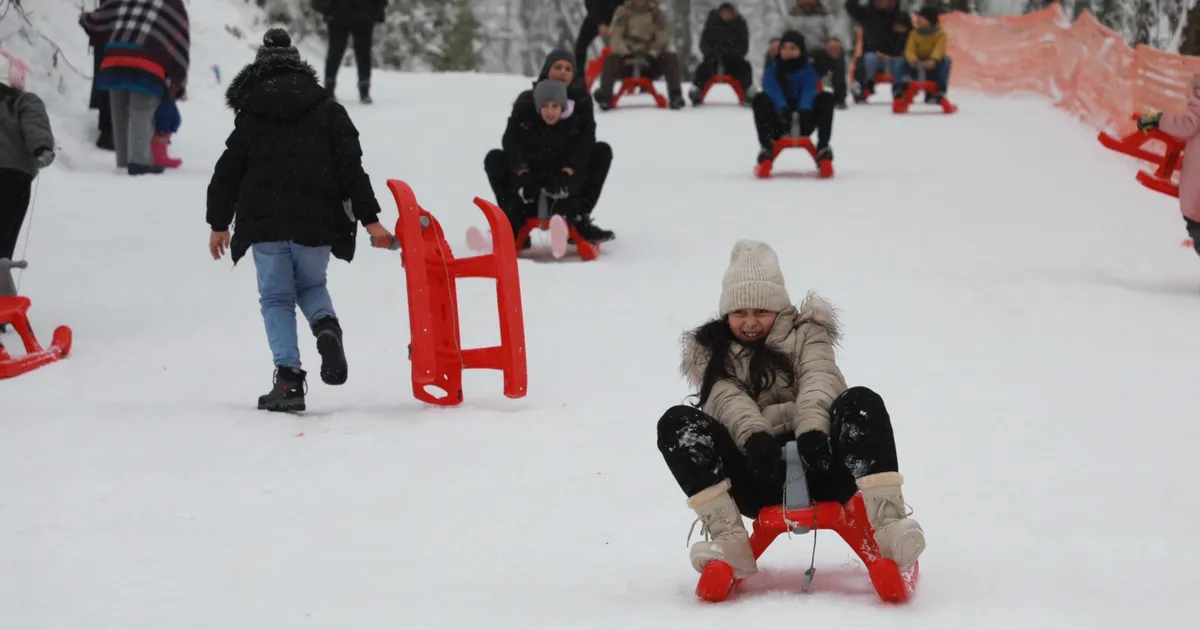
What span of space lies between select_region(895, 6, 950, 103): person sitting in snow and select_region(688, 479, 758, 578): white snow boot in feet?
48.6

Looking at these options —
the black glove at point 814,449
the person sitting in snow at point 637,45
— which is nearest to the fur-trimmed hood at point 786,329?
the black glove at point 814,449

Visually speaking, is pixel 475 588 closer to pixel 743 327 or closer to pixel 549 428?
pixel 743 327

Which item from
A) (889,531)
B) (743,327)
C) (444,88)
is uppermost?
(743,327)

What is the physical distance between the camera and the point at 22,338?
7.24m

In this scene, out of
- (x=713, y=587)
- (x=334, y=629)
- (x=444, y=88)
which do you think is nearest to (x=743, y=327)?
(x=713, y=587)

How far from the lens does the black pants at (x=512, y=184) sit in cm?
951

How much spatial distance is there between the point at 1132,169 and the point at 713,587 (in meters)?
10.4

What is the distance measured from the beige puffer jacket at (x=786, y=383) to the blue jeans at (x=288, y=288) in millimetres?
2432

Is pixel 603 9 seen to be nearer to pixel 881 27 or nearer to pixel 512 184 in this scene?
pixel 881 27

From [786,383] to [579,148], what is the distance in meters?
5.70

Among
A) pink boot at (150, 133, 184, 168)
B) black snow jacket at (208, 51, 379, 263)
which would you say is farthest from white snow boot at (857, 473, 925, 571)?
pink boot at (150, 133, 184, 168)

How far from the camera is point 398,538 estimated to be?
4465 millimetres

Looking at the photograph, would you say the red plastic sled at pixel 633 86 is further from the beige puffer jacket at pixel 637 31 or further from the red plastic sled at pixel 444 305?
the red plastic sled at pixel 444 305

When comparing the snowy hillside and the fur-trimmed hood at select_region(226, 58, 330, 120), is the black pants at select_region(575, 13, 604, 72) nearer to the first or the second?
the snowy hillside
